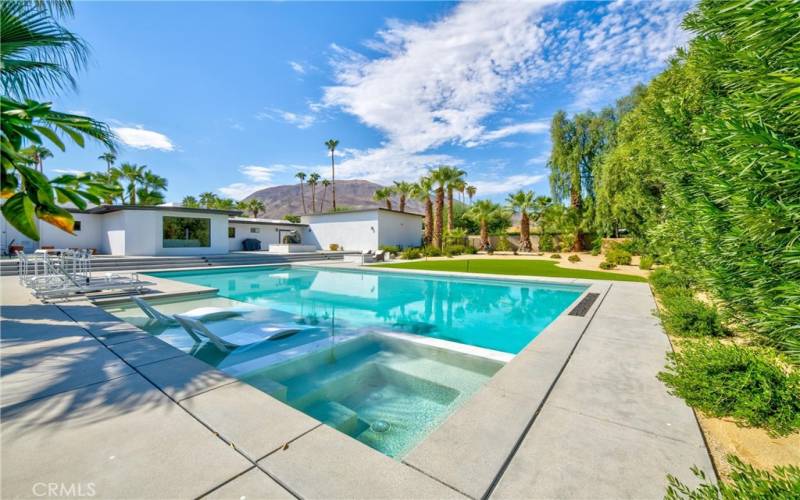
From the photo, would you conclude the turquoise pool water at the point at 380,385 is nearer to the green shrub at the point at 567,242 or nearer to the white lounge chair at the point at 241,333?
the white lounge chair at the point at 241,333

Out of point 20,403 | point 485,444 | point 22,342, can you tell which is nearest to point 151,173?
point 22,342

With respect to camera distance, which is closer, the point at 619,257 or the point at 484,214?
the point at 619,257

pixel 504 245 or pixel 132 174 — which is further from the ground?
pixel 132 174

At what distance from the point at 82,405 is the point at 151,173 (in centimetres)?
3689

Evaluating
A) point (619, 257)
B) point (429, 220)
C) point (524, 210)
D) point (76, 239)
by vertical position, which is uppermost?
point (524, 210)

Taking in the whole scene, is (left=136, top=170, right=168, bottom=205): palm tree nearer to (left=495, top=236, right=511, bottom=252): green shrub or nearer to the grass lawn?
the grass lawn

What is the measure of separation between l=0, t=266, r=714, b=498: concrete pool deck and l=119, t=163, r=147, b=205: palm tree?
110 feet

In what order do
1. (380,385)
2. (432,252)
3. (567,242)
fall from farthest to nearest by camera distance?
(567,242) < (432,252) < (380,385)

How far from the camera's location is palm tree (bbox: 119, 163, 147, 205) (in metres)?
31.2

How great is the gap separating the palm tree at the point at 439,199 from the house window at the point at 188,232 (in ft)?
57.3

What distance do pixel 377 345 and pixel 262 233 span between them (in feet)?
86.0

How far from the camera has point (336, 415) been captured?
4.33 m

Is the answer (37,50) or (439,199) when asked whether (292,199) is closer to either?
(439,199)

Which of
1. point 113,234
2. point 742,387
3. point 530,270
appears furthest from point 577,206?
point 113,234
